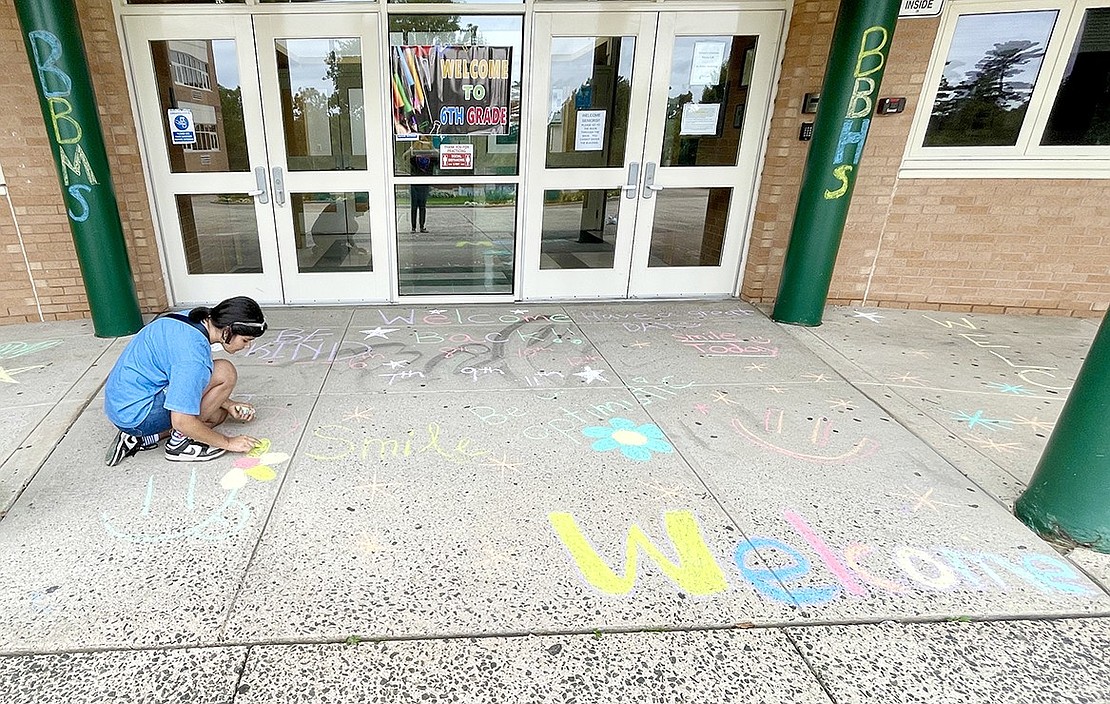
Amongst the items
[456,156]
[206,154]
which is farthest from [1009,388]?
[206,154]

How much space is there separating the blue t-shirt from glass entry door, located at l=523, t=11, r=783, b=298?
331 centimetres

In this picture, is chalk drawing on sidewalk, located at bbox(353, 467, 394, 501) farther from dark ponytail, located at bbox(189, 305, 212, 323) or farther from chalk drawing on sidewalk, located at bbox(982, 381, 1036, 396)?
chalk drawing on sidewalk, located at bbox(982, 381, 1036, 396)

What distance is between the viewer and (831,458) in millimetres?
3027

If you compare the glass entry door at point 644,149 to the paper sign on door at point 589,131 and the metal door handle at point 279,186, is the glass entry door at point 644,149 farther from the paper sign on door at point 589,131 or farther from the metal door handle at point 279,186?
the metal door handle at point 279,186

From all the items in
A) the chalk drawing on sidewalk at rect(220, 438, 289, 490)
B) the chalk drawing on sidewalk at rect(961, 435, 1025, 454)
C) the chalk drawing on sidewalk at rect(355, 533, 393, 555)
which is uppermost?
the chalk drawing on sidewalk at rect(961, 435, 1025, 454)

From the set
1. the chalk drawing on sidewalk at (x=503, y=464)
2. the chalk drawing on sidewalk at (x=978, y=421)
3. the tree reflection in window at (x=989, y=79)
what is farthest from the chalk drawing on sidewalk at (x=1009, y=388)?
the chalk drawing on sidewalk at (x=503, y=464)

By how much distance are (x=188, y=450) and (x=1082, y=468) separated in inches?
153

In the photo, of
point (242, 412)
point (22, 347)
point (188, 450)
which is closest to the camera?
point (188, 450)

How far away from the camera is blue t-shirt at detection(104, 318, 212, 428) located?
8.40 feet

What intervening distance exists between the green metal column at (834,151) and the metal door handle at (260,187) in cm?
448

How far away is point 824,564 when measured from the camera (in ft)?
7.50

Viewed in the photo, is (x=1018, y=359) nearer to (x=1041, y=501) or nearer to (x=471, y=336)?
(x=1041, y=501)

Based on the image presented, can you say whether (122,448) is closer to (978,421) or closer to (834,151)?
(978,421)

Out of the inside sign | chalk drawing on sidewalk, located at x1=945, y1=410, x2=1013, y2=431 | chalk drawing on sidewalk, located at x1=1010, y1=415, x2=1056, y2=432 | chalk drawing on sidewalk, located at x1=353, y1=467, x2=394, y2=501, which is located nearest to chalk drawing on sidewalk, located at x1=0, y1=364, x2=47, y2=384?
chalk drawing on sidewalk, located at x1=353, y1=467, x2=394, y2=501
